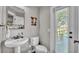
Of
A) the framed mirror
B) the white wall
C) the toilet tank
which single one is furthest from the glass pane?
the framed mirror

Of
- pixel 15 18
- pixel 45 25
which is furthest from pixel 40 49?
pixel 15 18

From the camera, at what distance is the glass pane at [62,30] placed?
5.11 feet

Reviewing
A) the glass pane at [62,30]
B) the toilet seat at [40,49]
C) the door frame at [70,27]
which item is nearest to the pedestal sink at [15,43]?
the toilet seat at [40,49]

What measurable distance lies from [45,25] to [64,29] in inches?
12.8

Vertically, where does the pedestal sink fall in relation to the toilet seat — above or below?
above

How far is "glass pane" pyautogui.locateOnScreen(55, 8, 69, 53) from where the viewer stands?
5.11ft

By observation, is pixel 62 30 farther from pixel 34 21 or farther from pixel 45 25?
pixel 34 21

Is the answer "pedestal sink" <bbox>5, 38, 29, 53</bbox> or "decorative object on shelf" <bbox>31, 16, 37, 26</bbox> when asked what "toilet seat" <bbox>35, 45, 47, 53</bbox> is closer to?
"pedestal sink" <bbox>5, 38, 29, 53</bbox>

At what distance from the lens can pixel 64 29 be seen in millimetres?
1571

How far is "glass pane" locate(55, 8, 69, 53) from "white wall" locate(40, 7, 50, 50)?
16cm

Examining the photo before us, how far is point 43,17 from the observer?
159 cm

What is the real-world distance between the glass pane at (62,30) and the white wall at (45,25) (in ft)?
→ 0.52
